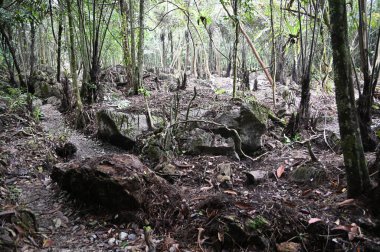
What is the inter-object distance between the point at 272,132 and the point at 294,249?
432cm

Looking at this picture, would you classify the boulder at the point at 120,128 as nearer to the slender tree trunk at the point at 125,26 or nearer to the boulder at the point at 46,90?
the slender tree trunk at the point at 125,26

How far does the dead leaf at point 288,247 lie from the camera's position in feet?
10.9

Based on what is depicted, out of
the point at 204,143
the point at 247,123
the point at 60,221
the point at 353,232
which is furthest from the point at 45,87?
the point at 353,232

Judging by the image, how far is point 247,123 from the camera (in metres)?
6.56

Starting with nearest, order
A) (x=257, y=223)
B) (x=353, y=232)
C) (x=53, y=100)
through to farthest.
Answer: (x=353, y=232) → (x=257, y=223) → (x=53, y=100)

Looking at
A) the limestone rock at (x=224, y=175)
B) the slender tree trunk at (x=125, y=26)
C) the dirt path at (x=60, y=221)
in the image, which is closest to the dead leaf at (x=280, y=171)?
the limestone rock at (x=224, y=175)

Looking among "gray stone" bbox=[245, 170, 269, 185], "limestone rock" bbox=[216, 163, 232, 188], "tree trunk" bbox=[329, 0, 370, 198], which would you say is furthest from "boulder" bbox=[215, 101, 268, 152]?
"tree trunk" bbox=[329, 0, 370, 198]

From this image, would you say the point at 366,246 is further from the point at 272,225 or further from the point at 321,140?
the point at 321,140

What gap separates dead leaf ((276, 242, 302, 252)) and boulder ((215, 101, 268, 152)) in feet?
10.5

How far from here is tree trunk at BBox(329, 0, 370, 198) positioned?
10.9ft

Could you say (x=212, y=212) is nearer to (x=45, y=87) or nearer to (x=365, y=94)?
(x=365, y=94)

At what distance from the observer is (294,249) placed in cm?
331

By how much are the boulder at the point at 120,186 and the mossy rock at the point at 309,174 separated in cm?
184

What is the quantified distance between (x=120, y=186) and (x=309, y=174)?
109 inches
